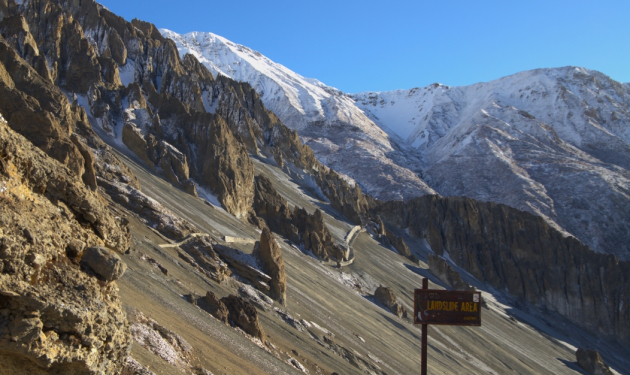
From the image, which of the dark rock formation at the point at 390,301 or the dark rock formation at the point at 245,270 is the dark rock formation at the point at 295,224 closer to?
the dark rock formation at the point at 390,301

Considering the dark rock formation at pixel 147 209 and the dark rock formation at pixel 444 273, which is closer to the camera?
the dark rock formation at pixel 147 209

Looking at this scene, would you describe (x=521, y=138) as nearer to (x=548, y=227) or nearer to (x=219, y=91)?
(x=548, y=227)

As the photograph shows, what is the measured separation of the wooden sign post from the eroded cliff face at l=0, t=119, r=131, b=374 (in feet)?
28.3

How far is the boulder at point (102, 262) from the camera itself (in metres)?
10.3

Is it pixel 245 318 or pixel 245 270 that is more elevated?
pixel 245 270

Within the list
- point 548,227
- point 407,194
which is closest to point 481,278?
point 548,227

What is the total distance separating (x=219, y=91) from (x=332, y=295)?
68.6 m

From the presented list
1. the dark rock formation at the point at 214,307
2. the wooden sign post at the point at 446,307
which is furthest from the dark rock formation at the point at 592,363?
the wooden sign post at the point at 446,307

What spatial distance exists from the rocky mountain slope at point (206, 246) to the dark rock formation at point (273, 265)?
5.1 inches

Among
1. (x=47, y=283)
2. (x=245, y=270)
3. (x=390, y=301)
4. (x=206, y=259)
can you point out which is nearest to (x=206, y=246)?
(x=206, y=259)

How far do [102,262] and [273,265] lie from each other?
27.2 meters

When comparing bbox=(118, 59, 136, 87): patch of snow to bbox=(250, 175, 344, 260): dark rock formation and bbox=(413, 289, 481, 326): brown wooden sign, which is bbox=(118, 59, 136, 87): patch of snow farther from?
bbox=(413, 289, 481, 326): brown wooden sign

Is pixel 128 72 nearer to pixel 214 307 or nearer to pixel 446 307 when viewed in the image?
pixel 214 307

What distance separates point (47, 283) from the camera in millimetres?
9172
